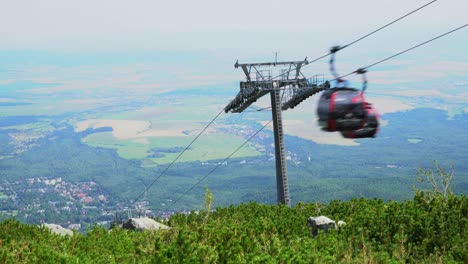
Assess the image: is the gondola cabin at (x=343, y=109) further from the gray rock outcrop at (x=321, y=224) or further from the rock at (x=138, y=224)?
the rock at (x=138, y=224)

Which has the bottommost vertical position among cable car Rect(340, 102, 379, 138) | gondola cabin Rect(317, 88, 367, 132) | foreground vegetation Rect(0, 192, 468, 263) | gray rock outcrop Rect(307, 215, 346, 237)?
gray rock outcrop Rect(307, 215, 346, 237)

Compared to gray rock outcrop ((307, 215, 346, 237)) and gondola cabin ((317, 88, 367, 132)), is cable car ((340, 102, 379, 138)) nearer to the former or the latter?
gondola cabin ((317, 88, 367, 132))

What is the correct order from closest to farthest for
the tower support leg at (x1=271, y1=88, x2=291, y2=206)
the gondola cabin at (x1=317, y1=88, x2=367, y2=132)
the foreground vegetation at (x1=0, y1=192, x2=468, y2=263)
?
the foreground vegetation at (x1=0, y1=192, x2=468, y2=263), the gondola cabin at (x1=317, y1=88, x2=367, y2=132), the tower support leg at (x1=271, y1=88, x2=291, y2=206)

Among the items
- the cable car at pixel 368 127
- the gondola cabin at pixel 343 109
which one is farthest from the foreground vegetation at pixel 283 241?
the gondola cabin at pixel 343 109

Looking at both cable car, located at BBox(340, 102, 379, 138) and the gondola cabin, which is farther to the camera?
cable car, located at BBox(340, 102, 379, 138)

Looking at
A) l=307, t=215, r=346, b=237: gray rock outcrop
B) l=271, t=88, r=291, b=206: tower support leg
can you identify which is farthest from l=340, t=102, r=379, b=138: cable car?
l=271, t=88, r=291, b=206: tower support leg

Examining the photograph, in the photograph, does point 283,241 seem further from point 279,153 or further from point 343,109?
point 279,153

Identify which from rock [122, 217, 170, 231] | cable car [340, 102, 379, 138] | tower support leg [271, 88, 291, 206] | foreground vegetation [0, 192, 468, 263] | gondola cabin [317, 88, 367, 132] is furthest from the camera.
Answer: tower support leg [271, 88, 291, 206]
